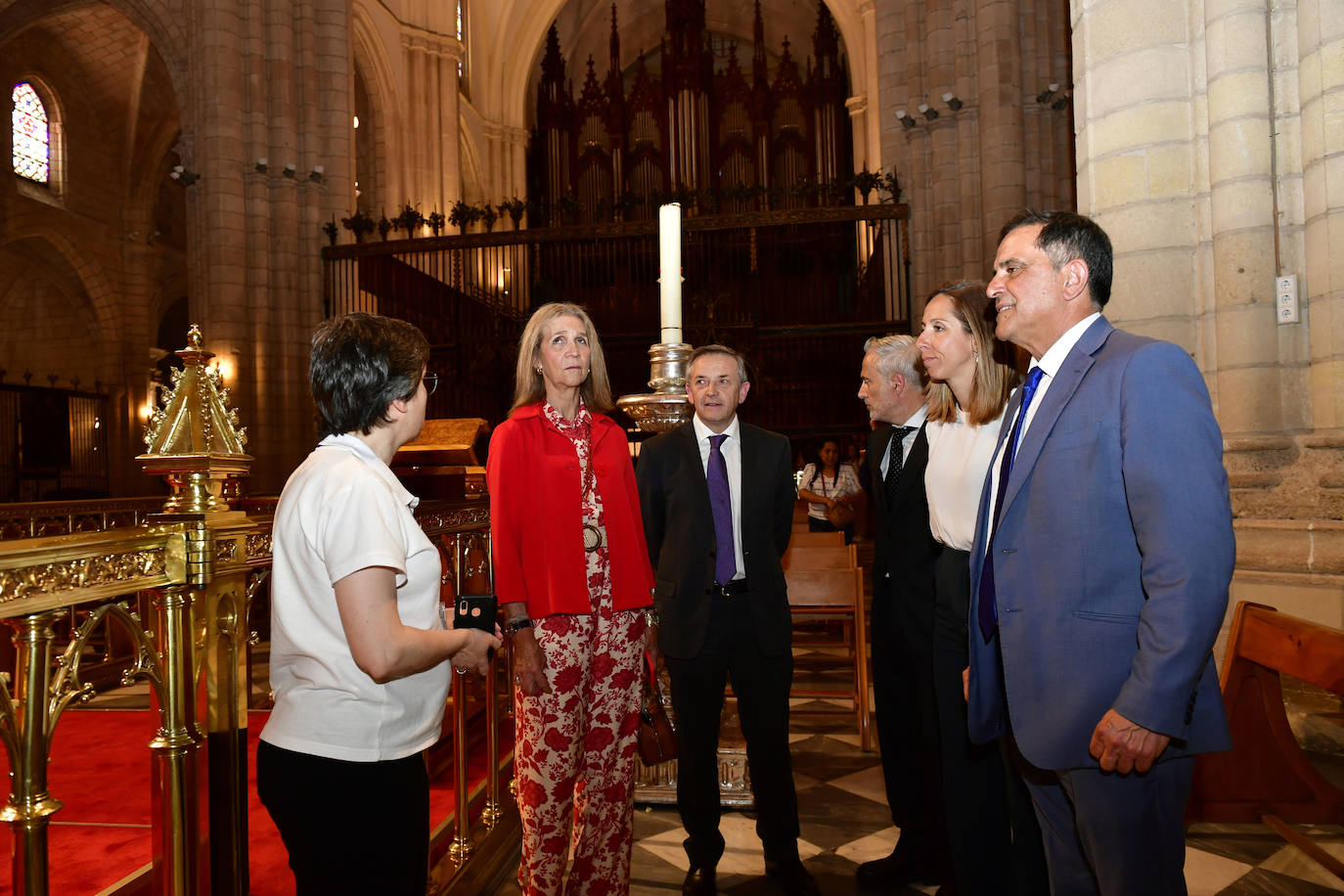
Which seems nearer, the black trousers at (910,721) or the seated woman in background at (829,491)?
the black trousers at (910,721)

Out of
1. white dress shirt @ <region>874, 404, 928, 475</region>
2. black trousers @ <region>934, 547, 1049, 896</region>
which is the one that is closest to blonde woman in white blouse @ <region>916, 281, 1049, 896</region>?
black trousers @ <region>934, 547, 1049, 896</region>

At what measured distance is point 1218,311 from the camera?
3.12 m

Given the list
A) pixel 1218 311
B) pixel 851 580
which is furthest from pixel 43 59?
pixel 1218 311

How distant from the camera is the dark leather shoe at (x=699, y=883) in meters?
2.39

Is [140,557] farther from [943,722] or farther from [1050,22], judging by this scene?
[1050,22]

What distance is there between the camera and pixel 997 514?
5.23 ft

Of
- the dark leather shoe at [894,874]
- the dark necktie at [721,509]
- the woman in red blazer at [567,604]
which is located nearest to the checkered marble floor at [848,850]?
the dark leather shoe at [894,874]

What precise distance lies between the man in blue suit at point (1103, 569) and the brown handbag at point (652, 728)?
A: 104 centimetres

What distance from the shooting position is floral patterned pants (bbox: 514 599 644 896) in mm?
2053

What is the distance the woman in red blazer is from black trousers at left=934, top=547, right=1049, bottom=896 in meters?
0.76

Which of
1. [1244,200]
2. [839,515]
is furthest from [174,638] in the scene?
[839,515]

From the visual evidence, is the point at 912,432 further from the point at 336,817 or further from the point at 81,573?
the point at 81,573

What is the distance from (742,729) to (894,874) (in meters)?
0.61

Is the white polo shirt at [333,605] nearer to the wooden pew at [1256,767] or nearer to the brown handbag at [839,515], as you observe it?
the wooden pew at [1256,767]
